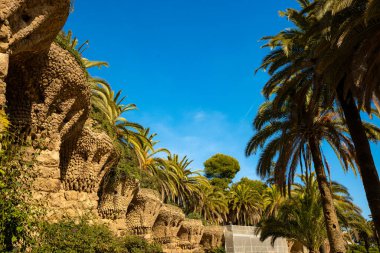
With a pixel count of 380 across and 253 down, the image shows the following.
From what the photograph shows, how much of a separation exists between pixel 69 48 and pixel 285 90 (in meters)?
7.46

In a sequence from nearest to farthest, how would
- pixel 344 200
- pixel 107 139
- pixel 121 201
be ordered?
pixel 107 139 < pixel 121 201 < pixel 344 200

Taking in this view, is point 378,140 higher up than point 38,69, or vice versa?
point 378,140

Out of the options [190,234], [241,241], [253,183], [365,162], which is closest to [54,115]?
Result: [365,162]

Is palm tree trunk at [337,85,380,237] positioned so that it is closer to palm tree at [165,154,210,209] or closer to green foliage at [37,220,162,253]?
green foliage at [37,220,162,253]

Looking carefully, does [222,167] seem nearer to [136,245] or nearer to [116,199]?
[116,199]

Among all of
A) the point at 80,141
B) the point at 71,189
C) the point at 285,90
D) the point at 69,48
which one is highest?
the point at 285,90

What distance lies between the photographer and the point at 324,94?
1338 centimetres

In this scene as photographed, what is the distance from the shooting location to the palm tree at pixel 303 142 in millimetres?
14180

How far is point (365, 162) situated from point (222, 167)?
45.2 m

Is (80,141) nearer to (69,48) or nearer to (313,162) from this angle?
(69,48)

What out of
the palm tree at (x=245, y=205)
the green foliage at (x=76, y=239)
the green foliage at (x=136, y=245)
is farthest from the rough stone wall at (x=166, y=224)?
the palm tree at (x=245, y=205)

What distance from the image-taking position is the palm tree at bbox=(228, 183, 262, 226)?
41.0 m

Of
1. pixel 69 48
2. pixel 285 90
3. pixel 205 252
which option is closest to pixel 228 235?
pixel 205 252

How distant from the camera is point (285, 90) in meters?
13.6
